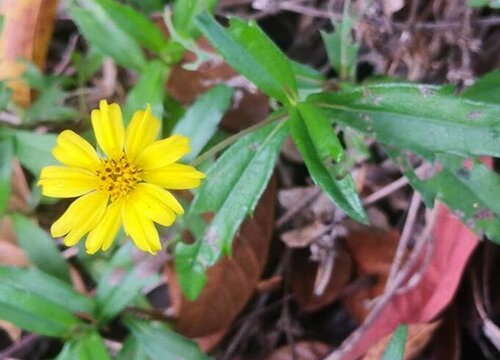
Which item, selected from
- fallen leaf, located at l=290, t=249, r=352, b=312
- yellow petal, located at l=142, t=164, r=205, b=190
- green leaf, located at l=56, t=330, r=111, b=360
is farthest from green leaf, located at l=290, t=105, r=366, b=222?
green leaf, located at l=56, t=330, r=111, b=360

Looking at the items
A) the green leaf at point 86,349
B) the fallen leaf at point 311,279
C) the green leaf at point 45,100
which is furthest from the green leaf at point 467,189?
the green leaf at point 45,100

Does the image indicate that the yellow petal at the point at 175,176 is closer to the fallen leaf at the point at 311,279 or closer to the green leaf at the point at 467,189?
the green leaf at the point at 467,189

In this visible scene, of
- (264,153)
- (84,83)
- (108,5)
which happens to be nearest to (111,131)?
(264,153)

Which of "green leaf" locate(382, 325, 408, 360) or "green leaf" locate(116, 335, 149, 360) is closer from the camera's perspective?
"green leaf" locate(382, 325, 408, 360)

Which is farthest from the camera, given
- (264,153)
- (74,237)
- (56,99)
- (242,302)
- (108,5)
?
(56,99)

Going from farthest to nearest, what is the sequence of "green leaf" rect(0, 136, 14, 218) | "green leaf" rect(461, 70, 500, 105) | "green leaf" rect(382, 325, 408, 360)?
"green leaf" rect(0, 136, 14, 218) < "green leaf" rect(461, 70, 500, 105) < "green leaf" rect(382, 325, 408, 360)

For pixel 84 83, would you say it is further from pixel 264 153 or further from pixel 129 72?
pixel 264 153

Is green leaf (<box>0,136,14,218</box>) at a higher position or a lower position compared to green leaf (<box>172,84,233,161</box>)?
lower

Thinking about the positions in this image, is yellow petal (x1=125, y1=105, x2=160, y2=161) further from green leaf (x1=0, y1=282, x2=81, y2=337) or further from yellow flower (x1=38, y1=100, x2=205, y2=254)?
green leaf (x1=0, y1=282, x2=81, y2=337)
